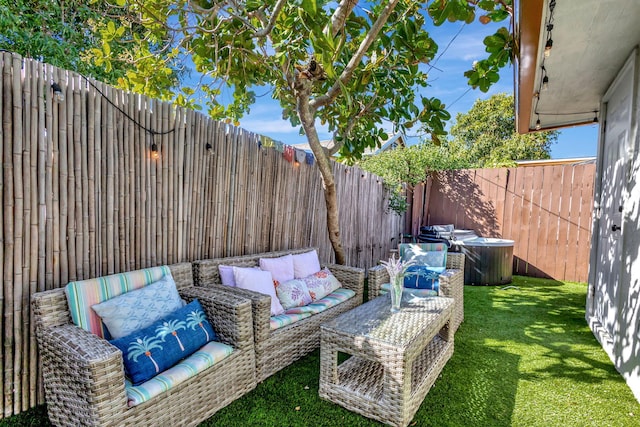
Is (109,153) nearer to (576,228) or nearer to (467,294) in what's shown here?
(467,294)

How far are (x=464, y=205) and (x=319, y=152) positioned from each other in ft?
14.4

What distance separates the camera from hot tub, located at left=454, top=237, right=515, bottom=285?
5.32 m

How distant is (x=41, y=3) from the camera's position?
5.26 meters

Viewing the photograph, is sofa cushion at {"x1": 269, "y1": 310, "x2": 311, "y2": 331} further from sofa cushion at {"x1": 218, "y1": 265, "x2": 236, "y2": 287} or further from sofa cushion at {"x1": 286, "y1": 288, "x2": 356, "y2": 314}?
sofa cushion at {"x1": 218, "y1": 265, "x2": 236, "y2": 287}

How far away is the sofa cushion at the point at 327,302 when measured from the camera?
283 centimetres

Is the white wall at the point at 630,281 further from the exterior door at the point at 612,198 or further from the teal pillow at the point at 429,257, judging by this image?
the teal pillow at the point at 429,257

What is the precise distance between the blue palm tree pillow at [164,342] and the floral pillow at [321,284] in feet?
3.71

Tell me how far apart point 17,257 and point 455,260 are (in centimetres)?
393

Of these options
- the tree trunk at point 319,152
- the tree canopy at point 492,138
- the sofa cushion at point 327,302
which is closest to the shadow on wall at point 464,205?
the tree trunk at point 319,152

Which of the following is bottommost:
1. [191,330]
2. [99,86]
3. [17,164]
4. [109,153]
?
[191,330]

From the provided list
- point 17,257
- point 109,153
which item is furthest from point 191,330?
point 109,153

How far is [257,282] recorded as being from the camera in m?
2.74

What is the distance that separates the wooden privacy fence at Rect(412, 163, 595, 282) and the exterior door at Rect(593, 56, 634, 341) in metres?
2.48

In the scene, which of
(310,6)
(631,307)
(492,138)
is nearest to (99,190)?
(310,6)
